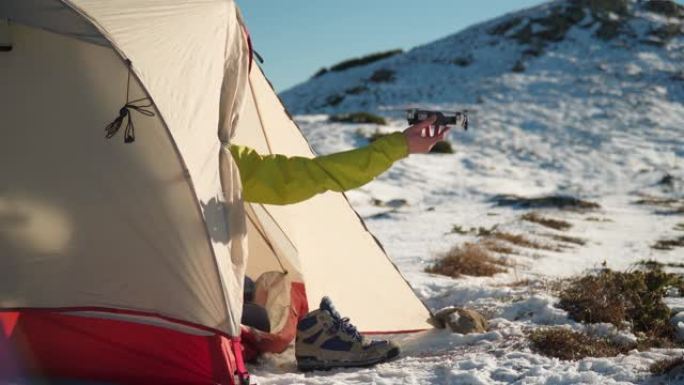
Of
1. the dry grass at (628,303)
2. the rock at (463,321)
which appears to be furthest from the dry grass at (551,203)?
the rock at (463,321)

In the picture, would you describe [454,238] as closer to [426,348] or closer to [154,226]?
[426,348]

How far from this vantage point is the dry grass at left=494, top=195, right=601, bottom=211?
13.8 metres

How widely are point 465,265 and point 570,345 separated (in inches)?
123

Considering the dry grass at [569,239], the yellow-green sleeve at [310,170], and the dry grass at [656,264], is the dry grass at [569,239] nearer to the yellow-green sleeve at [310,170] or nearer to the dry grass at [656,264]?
the dry grass at [656,264]

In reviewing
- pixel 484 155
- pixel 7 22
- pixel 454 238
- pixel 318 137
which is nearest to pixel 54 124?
pixel 7 22

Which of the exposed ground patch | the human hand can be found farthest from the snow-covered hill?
the human hand

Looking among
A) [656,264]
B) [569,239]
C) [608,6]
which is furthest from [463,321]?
[608,6]

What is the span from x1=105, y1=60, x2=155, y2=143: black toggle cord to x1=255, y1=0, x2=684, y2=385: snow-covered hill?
1.51 m

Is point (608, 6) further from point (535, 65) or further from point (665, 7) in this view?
point (535, 65)

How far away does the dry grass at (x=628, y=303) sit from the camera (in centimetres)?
470

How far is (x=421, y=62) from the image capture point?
27578 millimetres

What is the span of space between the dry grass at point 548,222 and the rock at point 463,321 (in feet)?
22.3

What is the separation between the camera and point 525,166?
734 inches

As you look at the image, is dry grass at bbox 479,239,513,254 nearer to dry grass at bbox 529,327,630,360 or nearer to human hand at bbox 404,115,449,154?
dry grass at bbox 529,327,630,360
